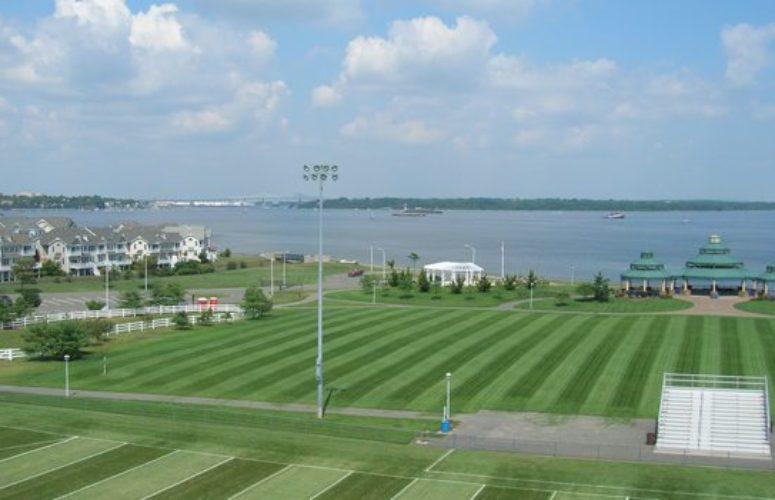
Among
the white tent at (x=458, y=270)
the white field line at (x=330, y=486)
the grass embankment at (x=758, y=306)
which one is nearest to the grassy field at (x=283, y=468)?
the white field line at (x=330, y=486)

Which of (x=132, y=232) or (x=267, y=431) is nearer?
(x=267, y=431)

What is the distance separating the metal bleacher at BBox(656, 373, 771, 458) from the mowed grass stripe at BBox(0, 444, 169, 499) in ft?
64.4

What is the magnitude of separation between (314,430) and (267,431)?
6.34ft

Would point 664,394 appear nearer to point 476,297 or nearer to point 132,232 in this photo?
point 476,297

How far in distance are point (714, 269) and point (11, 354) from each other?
63981 mm

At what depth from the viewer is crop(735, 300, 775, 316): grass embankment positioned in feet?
226

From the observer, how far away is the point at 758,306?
71562 mm

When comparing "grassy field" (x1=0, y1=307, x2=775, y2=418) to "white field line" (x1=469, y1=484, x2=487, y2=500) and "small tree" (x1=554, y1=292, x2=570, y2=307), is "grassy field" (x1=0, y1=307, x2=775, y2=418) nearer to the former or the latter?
"small tree" (x1=554, y1=292, x2=570, y2=307)

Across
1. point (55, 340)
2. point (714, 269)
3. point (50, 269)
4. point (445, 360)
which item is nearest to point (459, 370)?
point (445, 360)

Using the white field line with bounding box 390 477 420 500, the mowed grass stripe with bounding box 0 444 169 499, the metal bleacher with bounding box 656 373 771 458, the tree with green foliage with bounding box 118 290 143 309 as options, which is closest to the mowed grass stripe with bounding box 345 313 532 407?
the white field line with bounding box 390 477 420 500

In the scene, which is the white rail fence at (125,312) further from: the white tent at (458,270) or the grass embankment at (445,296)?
the white tent at (458,270)

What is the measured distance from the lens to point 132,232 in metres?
126

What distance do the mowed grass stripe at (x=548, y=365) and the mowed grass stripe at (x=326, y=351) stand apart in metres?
12.0

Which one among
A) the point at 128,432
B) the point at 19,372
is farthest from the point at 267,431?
the point at 19,372
